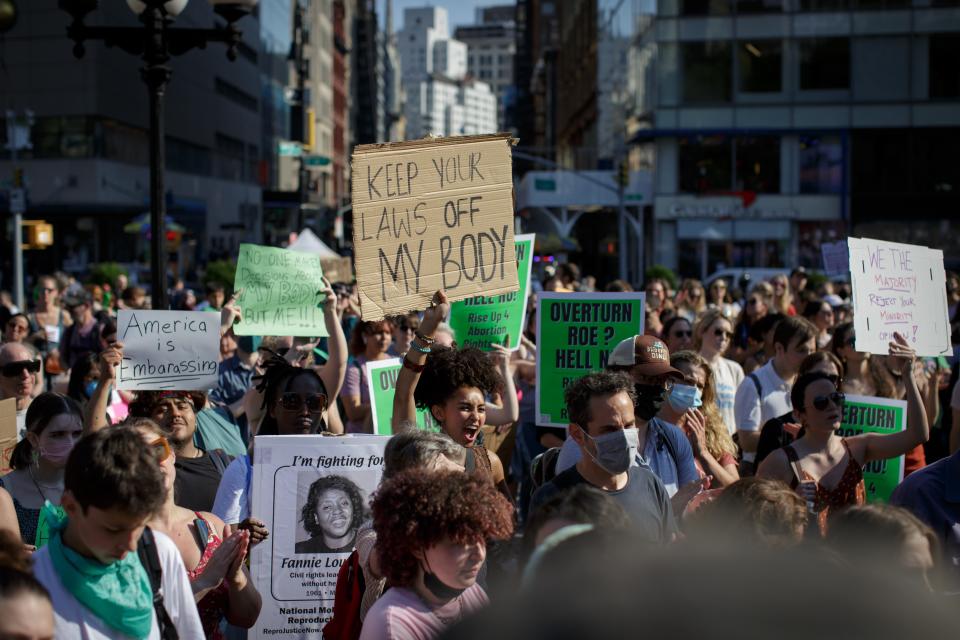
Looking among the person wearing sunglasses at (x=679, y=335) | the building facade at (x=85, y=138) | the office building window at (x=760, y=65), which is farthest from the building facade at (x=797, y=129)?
the person wearing sunglasses at (x=679, y=335)

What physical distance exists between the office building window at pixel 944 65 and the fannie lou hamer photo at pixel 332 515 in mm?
41588

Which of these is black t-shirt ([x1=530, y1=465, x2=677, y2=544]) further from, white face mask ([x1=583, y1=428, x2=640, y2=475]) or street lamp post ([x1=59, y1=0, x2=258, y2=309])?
street lamp post ([x1=59, y1=0, x2=258, y2=309])

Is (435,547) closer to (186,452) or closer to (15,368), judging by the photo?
(186,452)

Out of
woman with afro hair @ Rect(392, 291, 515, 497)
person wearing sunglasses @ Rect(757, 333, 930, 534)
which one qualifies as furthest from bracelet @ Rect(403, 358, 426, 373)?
person wearing sunglasses @ Rect(757, 333, 930, 534)

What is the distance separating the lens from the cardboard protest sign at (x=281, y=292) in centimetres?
771

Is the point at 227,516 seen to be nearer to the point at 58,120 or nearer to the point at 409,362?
the point at 409,362

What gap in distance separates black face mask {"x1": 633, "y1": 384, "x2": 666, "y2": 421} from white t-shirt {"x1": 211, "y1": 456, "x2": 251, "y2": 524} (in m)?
1.72

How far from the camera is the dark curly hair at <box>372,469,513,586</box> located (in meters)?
3.24

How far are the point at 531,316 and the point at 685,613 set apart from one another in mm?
10419

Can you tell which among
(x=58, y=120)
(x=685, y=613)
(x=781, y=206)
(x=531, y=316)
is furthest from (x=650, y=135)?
(x=685, y=613)

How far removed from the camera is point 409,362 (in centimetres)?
540

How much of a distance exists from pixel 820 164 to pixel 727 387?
3630cm

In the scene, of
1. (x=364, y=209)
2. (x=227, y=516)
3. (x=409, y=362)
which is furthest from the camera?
(x=364, y=209)

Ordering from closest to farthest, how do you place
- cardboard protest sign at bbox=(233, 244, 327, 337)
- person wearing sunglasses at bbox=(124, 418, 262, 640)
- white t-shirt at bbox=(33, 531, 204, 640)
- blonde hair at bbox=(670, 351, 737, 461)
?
white t-shirt at bbox=(33, 531, 204, 640) < person wearing sunglasses at bbox=(124, 418, 262, 640) < blonde hair at bbox=(670, 351, 737, 461) < cardboard protest sign at bbox=(233, 244, 327, 337)
